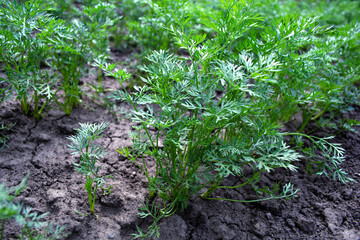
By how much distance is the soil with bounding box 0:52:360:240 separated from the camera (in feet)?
6.17

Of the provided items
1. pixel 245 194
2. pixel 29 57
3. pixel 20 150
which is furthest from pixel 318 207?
pixel 29 57

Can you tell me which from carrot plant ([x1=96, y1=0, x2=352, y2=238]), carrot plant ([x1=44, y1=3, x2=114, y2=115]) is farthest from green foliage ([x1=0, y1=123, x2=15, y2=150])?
carrot plant ([x1=96, y1=0, x2=352, y2=238])

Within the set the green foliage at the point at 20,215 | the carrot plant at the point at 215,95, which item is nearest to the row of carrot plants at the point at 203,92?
the carrot plant at the point at 215,95

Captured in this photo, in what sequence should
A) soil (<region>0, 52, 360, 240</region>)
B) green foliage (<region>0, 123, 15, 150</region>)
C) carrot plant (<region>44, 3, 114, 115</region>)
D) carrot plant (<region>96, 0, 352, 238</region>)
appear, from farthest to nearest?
carrot plant (<region>44, 3, 114, 115</region>), green foliage (<region>0, 123, 15, 150</region>), soil (<region>0, 52, 360, 240</region>), carrot plant (<region>96, 0, 352, 238</region>)

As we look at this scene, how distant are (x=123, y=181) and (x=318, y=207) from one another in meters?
1.51

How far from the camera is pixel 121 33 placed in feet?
12.9

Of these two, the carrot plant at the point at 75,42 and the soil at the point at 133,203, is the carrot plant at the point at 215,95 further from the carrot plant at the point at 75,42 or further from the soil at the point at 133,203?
the carrot plant at the point at 75,42

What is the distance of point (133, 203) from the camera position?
6.59 ft

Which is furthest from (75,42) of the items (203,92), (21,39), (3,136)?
(203,92)

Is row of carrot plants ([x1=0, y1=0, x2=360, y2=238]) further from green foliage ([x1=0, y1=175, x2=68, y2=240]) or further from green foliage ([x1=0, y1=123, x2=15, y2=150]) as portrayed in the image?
green foliage ([x1=0, y1=175, x2=68, y2=240])

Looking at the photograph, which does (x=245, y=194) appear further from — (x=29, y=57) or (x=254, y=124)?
(x=29, y=57)

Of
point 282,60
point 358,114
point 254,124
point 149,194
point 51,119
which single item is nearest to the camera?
point 254,124

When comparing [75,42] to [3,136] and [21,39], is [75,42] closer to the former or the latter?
[21,39]

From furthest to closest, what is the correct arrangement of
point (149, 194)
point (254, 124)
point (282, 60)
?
1. point (149, 194)
2. point (282, 60)
3. point (254, 124)
